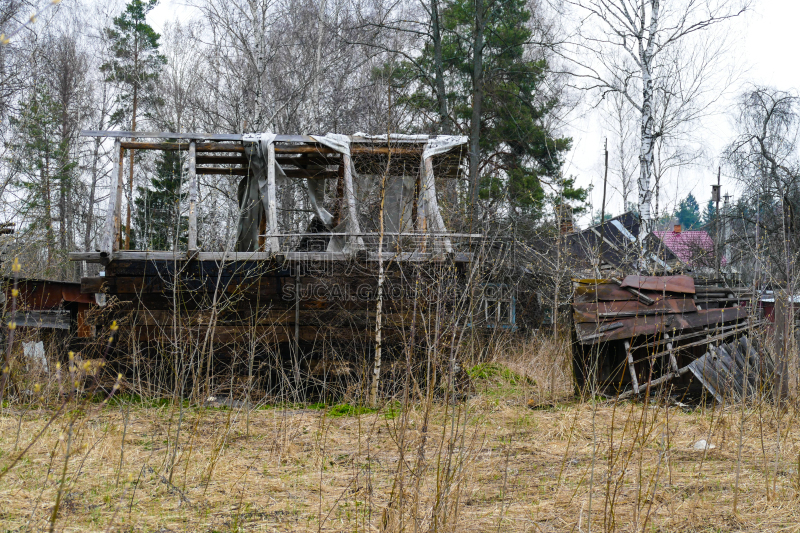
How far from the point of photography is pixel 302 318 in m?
8.48

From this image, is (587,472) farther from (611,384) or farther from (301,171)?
(301,171)

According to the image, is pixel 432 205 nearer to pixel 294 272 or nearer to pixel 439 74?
pixel 294 272

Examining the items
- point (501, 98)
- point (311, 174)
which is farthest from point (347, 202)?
point (501, 98)

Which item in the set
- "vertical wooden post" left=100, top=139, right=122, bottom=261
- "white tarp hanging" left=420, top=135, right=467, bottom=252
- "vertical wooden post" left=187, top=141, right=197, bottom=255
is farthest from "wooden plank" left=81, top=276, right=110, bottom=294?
"white tarp hanging" left=420, top=135, right=467, bottom=252

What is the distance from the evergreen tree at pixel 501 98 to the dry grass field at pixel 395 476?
12.2 metres

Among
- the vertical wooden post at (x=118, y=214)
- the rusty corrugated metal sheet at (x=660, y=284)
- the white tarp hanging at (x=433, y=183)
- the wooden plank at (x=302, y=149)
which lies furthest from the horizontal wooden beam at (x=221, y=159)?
the rusty corrugated metal sheet at (x=660, y=284)

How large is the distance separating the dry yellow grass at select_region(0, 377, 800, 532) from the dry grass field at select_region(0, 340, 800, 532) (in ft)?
0.05

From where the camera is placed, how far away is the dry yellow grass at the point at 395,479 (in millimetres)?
3818

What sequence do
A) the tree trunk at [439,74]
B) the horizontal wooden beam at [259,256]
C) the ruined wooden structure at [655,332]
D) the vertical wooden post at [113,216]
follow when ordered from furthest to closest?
the tree trunk at [439,74]
the ruined wooden structure at [655,332]
the vertical wooden post at [113,216]
the horizontal wooden beam at [259,256]

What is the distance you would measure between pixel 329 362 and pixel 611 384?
383 cm

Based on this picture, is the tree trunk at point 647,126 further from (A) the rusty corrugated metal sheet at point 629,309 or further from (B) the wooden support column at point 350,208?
(B) the wooden support column at point 350,208

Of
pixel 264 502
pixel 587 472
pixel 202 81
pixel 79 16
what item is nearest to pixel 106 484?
pixel 264 502

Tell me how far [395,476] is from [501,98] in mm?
16357

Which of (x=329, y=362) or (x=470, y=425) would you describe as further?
(x=329, y=362)
